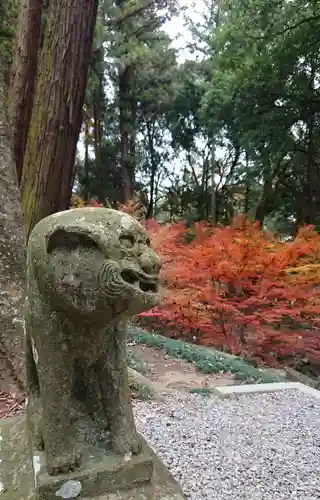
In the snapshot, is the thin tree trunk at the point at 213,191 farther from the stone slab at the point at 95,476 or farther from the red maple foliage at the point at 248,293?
the stone slab at the point at 95,476

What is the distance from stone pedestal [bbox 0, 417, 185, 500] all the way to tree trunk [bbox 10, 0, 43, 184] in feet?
12.9

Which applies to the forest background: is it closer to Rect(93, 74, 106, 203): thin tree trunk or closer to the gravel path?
Rect(93, 74, 106, 203): thin tree trunk

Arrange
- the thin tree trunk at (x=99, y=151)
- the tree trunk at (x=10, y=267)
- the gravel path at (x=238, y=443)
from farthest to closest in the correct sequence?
the thin tree trunk at (x=99, y=151)
the tree trunk at (x=10, y=267)
the gravel path at (x=238, y=443)

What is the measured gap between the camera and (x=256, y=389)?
15.4 ft

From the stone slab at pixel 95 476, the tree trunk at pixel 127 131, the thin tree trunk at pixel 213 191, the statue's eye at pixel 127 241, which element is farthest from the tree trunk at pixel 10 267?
the thin tree trunk at pixel 213 191

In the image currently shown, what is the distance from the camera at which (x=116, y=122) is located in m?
18.6

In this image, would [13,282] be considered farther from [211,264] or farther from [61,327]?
[211,264]

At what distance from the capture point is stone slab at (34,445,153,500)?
5.60ft

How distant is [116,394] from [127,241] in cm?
71

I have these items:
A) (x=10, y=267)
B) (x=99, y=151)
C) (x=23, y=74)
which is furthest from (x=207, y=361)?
(x=99, y=151)

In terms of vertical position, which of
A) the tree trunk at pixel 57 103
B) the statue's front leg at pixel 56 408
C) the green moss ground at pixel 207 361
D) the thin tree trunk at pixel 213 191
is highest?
the thin tree trunk at pixel 213 191

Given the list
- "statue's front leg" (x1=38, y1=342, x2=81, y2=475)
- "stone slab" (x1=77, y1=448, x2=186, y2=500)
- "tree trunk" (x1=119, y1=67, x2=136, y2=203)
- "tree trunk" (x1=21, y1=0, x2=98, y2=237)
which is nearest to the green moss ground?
"tree trunk" (x1=21, y1=0, x2=98, y2=237)

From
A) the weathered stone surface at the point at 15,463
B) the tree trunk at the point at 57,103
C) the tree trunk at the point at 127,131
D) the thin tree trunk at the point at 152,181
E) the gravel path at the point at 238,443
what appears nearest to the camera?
the weathered stone surface at the point at 15,463

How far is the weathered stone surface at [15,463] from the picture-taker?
1815mm
